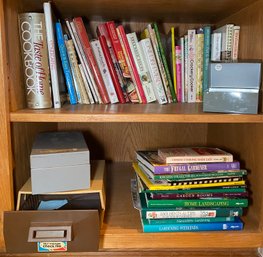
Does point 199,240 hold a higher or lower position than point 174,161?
lower

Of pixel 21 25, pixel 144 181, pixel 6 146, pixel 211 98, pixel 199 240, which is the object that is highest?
pixel 21 25

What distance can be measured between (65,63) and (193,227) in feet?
1.82

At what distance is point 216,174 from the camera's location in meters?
0.70

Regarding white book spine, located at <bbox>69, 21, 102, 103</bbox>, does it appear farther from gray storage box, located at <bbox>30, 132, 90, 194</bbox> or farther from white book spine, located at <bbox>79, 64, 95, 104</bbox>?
gray storage box, located at <bbox>30, 132, 90, 194</bbox>

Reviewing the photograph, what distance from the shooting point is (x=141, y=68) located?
83 centimetres

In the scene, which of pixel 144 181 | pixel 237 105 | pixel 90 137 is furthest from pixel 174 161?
pixel 90 137

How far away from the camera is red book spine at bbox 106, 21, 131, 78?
82cm

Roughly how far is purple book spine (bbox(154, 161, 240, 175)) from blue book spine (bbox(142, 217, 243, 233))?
12 cm

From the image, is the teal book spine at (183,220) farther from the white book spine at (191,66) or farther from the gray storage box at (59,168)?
the white book spine at (191,66)

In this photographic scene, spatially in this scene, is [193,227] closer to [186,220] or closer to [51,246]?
[186,220]

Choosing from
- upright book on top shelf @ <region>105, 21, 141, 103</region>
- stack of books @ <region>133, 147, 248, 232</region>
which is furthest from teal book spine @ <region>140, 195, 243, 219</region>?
upright book on top shelf @ <region>105, 21, 141, 103</region>

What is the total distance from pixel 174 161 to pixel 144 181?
10 centimetres

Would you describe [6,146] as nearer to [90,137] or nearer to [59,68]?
[59,68]

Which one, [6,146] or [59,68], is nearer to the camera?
[6,146]
